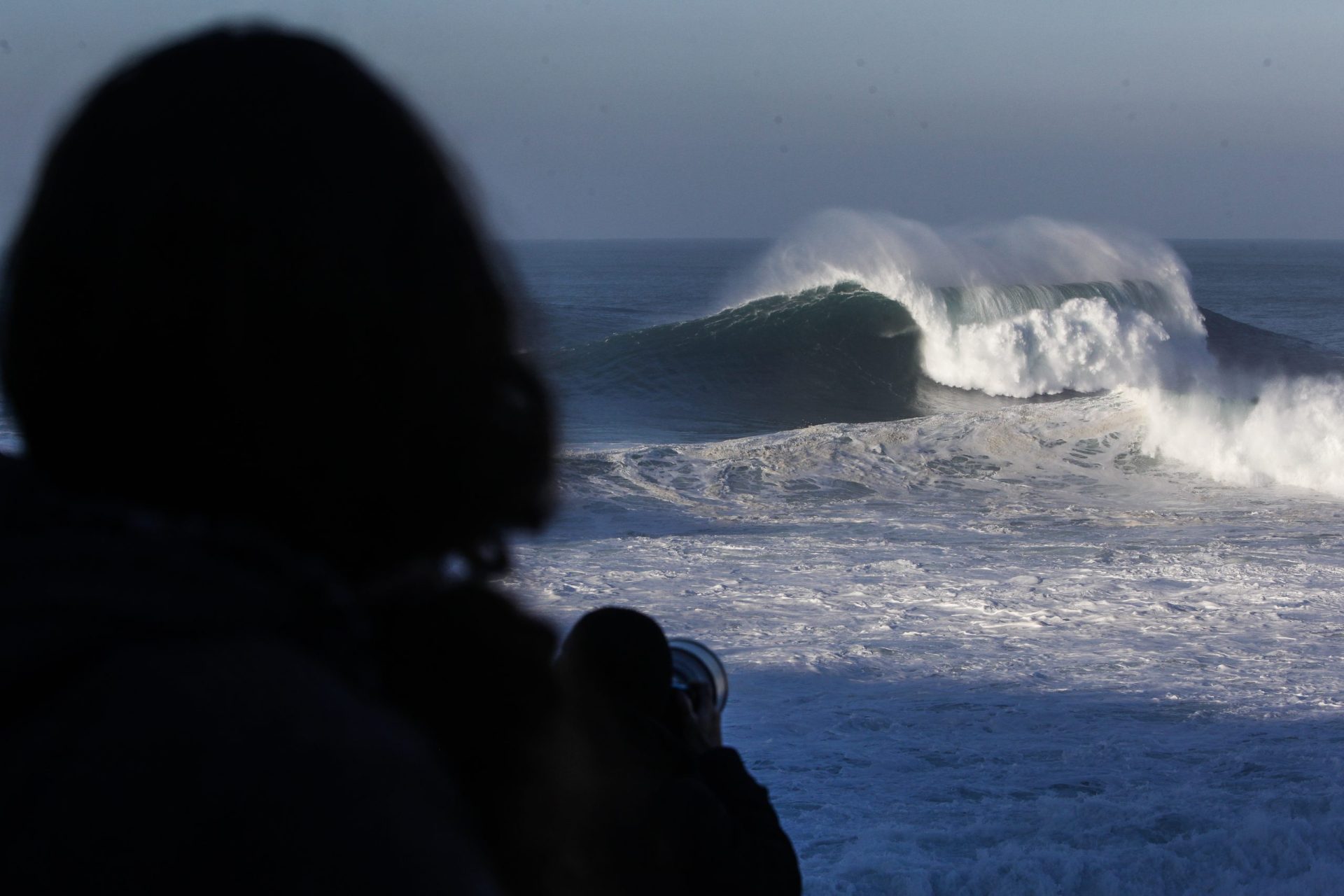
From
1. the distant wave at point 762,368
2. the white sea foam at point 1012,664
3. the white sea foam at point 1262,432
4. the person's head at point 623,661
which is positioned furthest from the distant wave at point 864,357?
the person's head at point 623,661

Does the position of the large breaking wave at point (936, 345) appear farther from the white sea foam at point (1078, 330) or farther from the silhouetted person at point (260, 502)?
the silhouetted person at point (260, 502)

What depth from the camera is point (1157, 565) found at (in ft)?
20.3

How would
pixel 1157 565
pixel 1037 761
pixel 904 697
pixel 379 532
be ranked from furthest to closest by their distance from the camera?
pixel 1157 565 → pixel 904 697 → pixel 1037 761 → pixel 379 532

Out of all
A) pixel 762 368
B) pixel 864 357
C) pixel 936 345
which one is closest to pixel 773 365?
pixel 762 368

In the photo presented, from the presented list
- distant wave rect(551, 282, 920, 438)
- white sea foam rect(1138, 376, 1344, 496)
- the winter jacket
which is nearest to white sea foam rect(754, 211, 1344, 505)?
white sea foam rect(1138, 376, 1344, 496)

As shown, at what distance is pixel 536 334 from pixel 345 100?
0.17m

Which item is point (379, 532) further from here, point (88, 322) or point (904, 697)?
point (904, 697)

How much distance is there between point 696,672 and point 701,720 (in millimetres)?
45

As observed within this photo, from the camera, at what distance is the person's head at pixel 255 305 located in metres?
0.47

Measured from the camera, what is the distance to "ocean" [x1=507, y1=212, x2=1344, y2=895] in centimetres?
312

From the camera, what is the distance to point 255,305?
468 millimetres

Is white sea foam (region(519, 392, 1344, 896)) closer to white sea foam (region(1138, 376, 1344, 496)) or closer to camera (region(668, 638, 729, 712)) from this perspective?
camera (region(668, 638, 729, 712))

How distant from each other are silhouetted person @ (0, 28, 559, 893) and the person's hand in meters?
0.33

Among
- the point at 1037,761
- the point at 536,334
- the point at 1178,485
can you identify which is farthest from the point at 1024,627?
the point at 1178,485
